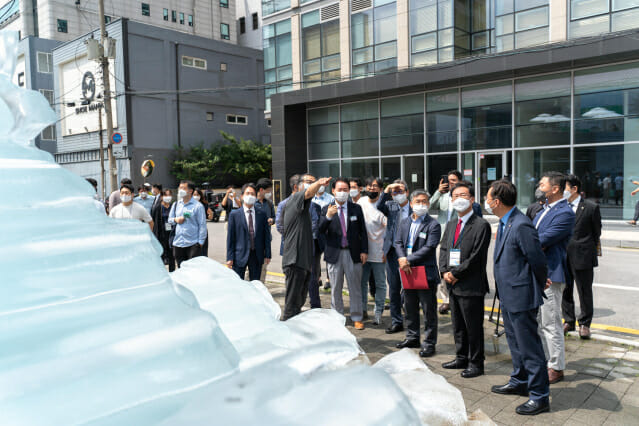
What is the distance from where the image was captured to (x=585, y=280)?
5.62 meters

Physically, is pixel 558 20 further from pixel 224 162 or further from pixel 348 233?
pixel 224 162

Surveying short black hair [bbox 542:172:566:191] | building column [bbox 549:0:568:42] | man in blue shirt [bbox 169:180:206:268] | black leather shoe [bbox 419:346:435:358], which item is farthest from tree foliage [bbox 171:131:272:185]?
short black hair [bbox 542:172:566:191]

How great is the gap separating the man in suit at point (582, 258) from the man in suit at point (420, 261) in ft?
5.58

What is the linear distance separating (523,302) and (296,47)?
67.7 feet

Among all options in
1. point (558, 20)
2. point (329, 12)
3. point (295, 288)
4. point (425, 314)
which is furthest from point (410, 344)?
point (329, 12)

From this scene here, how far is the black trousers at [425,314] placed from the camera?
520 cm

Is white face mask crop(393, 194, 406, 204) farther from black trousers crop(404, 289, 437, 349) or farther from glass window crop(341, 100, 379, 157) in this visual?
glass window crop(341, 100, 379, 157)

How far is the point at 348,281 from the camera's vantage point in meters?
6.34

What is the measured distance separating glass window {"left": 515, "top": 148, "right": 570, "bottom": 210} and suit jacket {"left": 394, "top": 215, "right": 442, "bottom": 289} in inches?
484

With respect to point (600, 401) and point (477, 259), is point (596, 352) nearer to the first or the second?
point (600, 401)

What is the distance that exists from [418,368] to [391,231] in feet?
19.3

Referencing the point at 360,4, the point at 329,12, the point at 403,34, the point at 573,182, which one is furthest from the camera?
the point at 329,12

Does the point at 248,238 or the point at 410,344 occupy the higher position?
the point at 248,238

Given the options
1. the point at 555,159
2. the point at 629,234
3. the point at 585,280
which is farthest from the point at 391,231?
the point at 555,159
